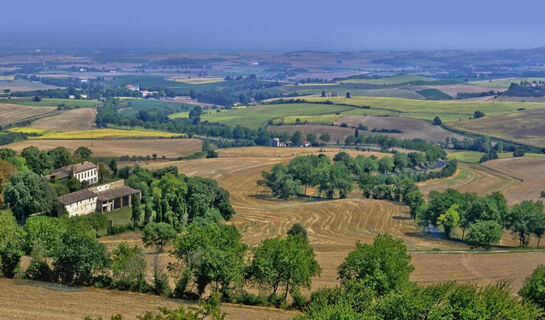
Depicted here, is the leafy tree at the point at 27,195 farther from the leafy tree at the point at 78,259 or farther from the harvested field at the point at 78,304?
the leafy tree at the point at 78,259

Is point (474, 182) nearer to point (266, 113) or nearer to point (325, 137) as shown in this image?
point (325, 137)

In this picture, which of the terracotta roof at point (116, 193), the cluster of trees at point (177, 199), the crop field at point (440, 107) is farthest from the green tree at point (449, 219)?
the crop field at point (440, 107)

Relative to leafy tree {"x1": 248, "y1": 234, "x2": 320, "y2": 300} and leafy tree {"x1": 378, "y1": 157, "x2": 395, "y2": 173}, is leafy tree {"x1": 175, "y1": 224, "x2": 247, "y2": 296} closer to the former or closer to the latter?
leafy tree {"x1": 248, "y1": 234, "x2": 320, "y2": 300}

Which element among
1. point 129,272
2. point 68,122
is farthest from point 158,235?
point 68,122

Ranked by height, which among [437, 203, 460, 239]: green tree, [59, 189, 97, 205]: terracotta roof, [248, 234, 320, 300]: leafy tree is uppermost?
[248, 234, 320, 300]: leafy tree

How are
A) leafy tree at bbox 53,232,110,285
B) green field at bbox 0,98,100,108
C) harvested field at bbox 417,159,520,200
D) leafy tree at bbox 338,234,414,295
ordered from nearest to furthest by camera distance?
leafy tree at bbox 338,234,414,295, leafy tree at bbox 53,232,110,285, harvested field at bbox 417,159,520,200, green field at bbox 0,98,100,108

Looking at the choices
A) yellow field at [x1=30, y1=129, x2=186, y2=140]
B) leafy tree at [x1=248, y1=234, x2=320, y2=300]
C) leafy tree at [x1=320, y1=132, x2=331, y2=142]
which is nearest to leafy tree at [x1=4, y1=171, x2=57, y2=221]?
leafy tree at [x1=248, y1=234, x2=320, y2=300]

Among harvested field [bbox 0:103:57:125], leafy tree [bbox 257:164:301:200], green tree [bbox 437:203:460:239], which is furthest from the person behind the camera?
harvested field [bbox 0:103:57:125]
